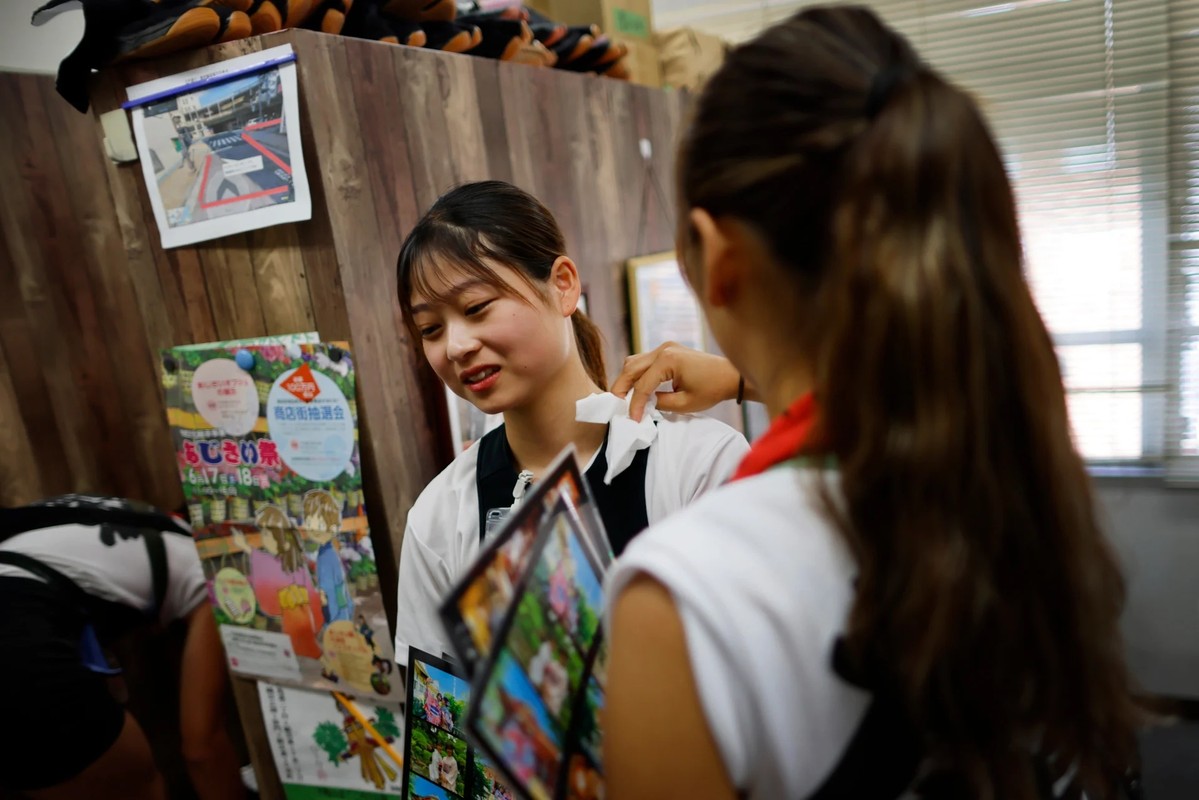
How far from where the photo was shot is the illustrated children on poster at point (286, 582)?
5.50 feet

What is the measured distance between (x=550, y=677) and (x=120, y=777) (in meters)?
1.97

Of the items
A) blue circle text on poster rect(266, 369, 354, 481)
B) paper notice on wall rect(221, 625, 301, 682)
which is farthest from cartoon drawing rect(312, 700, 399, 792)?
blue circle text on poster rect(266, 369, 354, 481)

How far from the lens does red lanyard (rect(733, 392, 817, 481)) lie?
→ 23.1 inches

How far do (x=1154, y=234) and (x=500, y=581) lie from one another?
315 centimetres

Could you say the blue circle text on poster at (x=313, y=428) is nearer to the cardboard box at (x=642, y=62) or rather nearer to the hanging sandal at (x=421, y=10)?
the hanging sandal at (x=421, y=10)

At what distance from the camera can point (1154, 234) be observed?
2.89 metres

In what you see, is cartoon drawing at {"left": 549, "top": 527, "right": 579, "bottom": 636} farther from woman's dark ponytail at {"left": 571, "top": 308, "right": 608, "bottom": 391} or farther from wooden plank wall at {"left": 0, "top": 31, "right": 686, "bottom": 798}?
wooden plank wall at {"left": 0, "top": 31, "right": 686, "bottom": 798}

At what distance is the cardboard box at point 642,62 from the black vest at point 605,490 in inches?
68.9

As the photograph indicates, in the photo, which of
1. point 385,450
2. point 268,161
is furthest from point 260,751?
point 268,161

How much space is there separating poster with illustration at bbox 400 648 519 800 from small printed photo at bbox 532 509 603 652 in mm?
469

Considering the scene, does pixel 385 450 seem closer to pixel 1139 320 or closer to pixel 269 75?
pixel 269 75

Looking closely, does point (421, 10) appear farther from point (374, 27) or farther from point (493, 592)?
point (493, 592)

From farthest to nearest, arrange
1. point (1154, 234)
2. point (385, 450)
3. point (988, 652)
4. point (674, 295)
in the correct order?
point (1154, 234)
point (674, 295)
point (385, 450)
point (988, 652)

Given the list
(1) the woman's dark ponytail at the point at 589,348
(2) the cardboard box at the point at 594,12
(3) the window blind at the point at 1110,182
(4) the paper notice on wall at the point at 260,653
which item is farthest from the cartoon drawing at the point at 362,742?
(3) the window blind at the point at 1110,182
